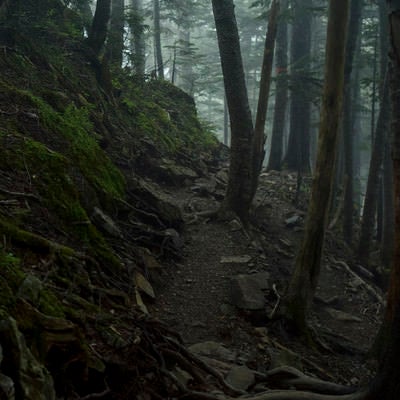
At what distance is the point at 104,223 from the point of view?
5977 mm

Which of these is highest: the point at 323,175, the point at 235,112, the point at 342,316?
the point at 235,112

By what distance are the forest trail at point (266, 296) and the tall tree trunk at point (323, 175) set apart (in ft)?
1.75

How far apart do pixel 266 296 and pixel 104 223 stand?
2.86 m

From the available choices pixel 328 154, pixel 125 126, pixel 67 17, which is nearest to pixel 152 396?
pixel 328 154

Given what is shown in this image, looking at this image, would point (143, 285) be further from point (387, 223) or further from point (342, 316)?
point (387, 223)

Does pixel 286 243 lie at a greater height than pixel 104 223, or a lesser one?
lesser

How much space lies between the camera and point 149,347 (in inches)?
142

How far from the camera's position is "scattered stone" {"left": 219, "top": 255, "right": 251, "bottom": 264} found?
26.1 ft

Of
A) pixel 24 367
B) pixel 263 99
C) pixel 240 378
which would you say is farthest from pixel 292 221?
pixel 24 367

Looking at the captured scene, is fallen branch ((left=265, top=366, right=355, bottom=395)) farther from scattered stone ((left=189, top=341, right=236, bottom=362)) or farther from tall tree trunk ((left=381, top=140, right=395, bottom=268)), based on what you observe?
tall tree trunk ((left=381, top=140, right=395, bottom=268))

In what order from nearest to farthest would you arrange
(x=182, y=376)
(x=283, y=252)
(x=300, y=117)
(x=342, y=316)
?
(x=182, y=376)
(x=342, y=316)
(x=283, y=252)
(x=300, y=117)

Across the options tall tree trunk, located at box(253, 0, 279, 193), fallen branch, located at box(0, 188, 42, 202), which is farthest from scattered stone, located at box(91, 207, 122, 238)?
tall tree trunk, located at box(253, 0, 279, 193)

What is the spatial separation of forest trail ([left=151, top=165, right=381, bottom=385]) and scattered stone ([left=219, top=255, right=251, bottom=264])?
2 cm

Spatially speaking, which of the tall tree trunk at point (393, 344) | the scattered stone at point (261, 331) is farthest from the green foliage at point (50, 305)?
the scattered stone at point (261, 331)
